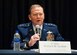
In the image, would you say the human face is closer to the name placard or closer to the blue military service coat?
the blue military service coat

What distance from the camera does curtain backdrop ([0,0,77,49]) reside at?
13.5 ft

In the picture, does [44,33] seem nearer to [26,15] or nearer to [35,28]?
[35,28]

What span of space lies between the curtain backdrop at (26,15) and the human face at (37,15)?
3.87 feet

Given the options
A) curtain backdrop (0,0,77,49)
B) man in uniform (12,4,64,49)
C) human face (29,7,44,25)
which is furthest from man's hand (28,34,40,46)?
curtain backdrop (0,0,77,49)

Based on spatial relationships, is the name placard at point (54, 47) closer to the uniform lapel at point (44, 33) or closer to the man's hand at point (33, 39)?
the man's hand at point (33, 39)

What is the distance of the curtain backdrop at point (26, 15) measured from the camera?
411 cm

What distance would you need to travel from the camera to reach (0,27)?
163 inches

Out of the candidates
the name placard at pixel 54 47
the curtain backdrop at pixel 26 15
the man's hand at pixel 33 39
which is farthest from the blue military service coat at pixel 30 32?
the curtain backdrop at pixel 26 15

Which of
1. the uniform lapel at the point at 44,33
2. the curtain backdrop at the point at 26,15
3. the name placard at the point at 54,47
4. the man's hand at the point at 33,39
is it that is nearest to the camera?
the name placard at the point at 54,47

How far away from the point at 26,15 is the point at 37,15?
4.10 ft

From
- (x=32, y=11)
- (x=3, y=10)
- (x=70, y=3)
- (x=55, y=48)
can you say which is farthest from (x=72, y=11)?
(x=55, y=48)

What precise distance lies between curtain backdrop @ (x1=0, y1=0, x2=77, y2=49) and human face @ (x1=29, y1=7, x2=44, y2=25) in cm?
118

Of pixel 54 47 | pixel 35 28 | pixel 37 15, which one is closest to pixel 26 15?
pixel 37 15

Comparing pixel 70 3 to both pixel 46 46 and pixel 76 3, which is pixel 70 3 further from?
pixel 46 46
